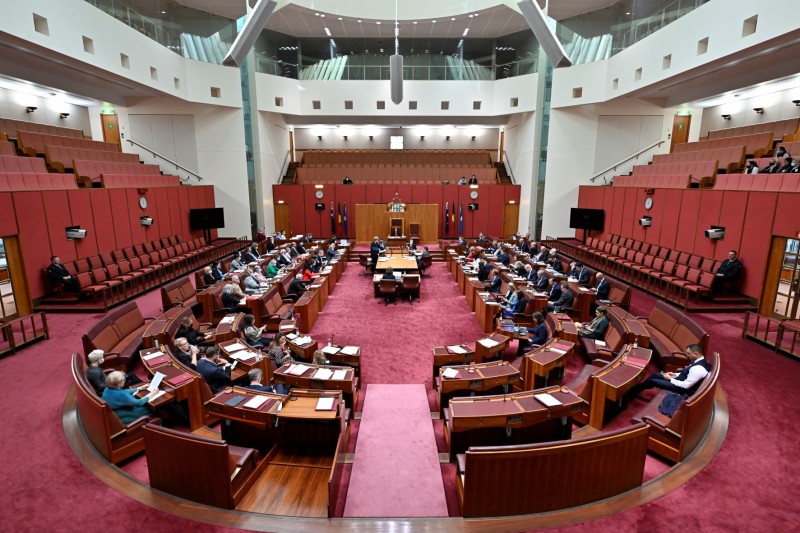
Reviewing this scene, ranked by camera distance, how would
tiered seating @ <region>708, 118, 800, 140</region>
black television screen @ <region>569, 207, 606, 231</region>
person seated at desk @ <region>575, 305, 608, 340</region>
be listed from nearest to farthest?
person seated at desk @ <region>575, 305, 608, 340</region> → tiered seating @ <region>708, 118, 800, 140</region> → black television screen @ <region>569, 207, 606, 231</region>

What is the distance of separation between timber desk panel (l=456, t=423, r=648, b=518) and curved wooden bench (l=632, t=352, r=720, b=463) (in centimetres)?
84

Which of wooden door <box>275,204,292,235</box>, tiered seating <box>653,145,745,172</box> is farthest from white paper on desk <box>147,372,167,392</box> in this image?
wooden door <box>275,204,292,235</box>

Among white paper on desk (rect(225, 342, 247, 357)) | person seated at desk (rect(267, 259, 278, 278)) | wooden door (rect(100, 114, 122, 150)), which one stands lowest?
white paper on desk (rect(225, 342, 247, 357))

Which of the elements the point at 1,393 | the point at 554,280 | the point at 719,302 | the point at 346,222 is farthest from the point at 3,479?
the point at 346,222

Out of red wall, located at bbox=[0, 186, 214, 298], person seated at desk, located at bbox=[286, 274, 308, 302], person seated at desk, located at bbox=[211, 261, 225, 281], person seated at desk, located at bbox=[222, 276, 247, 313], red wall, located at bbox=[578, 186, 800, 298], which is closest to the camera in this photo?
red wall, located at bbox=[578, 186, 800, 298]

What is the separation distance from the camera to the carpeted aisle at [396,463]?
13.8 ft

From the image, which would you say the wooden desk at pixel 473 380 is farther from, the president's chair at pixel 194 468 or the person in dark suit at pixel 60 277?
the person in dark suit at pixel 60 277

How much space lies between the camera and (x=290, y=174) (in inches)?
950

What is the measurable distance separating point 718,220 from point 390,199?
563 inches

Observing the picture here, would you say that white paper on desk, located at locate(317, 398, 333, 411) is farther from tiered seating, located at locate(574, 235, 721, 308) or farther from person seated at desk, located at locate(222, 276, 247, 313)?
tiered seating, located at locate(574, 235, 721, 308)

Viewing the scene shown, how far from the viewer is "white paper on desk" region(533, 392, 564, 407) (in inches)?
195

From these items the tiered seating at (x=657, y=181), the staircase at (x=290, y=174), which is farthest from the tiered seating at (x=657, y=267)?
the staircase at (x=290, y=174)

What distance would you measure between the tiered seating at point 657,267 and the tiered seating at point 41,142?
1877 cm

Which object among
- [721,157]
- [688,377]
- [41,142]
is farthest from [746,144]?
[41,142]
